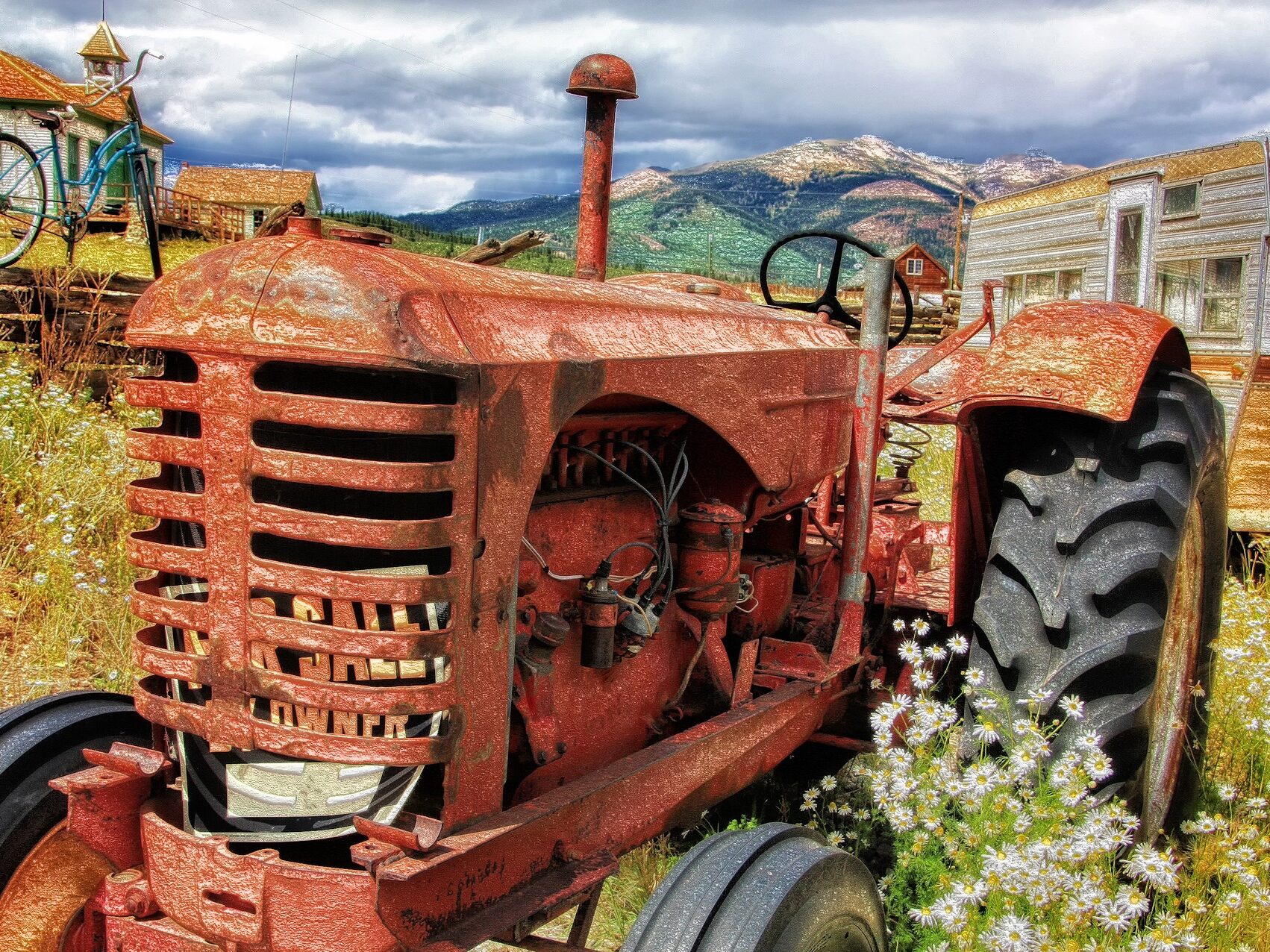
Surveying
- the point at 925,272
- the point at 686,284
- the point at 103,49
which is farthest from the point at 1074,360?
the point at 103,49

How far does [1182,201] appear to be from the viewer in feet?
39.7

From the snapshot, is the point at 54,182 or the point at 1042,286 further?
the point at 1042,286

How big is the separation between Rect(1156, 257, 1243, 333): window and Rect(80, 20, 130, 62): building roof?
1597 inches

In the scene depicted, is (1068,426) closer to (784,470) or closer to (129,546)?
(784,470)

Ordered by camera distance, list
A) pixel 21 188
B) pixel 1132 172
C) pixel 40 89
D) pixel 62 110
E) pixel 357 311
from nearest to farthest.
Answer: pixel 357 311, pixel 21 188, pixel 1132 172, pixel 62 110, pixel 40 89

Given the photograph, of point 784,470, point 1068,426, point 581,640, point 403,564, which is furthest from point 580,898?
point 1068,426

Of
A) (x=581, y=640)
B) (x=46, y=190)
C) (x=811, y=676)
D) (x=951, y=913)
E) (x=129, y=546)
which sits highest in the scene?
(x=46, y=190)

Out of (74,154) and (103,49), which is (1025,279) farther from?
(103,49)

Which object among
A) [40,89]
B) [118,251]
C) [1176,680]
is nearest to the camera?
[1176,680]

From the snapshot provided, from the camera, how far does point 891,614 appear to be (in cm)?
393

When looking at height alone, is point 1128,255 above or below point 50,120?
below

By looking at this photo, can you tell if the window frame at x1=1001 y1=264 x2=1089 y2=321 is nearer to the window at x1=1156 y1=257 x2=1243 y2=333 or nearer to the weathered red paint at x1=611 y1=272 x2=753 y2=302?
the window at x1=1156 y1=257 x2=1243 y2=333

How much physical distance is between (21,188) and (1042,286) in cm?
1357

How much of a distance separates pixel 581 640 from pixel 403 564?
60 cm
